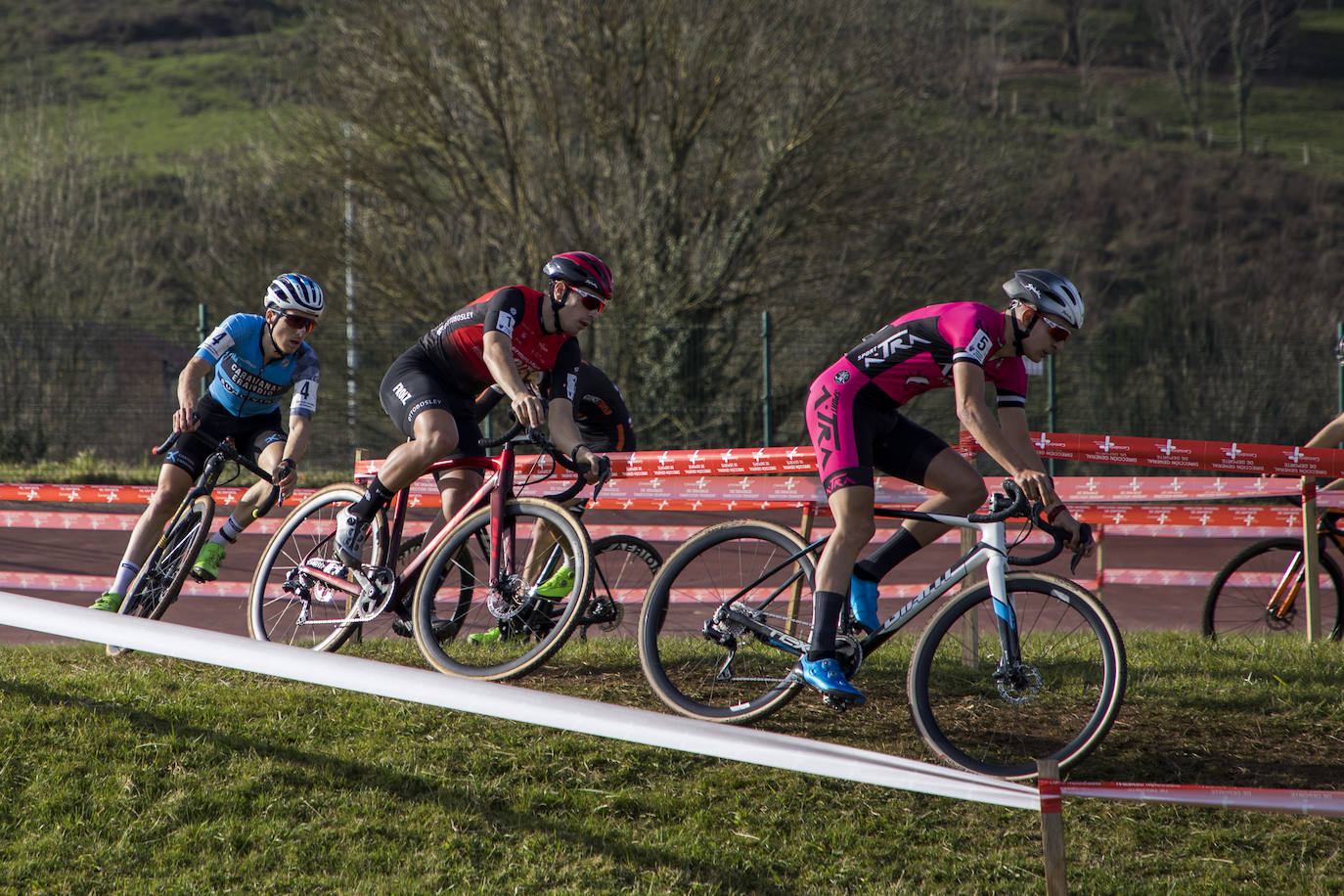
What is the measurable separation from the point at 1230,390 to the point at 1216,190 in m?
43.7

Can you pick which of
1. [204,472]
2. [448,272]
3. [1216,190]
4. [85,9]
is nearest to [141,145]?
[85,9]

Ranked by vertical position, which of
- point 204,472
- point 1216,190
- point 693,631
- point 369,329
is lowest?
point 693,631

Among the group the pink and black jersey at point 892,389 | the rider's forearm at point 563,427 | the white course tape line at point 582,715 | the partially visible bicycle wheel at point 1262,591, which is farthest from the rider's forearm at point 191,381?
the partially visible bicycle wheel at point 1262,591

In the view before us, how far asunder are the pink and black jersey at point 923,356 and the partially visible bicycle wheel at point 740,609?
2.42ft

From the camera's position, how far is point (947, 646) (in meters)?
5.47

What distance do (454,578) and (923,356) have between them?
2.27 meters

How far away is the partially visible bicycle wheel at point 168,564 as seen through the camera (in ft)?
21.1

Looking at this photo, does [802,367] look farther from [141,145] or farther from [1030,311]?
[141,145]

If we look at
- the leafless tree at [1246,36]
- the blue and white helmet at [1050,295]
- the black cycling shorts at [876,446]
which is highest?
the leafless tree at [1246,36]

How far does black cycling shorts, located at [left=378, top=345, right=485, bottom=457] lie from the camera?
572cm

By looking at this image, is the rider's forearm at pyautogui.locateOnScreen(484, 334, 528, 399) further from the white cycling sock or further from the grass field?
the white cycling sock

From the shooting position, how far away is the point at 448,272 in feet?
57.0

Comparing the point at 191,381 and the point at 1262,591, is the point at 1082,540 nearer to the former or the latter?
the point at 1262,591

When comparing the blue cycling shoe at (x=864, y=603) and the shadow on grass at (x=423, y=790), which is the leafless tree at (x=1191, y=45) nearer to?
the blue cycling shoe at (x=864, y=603)
